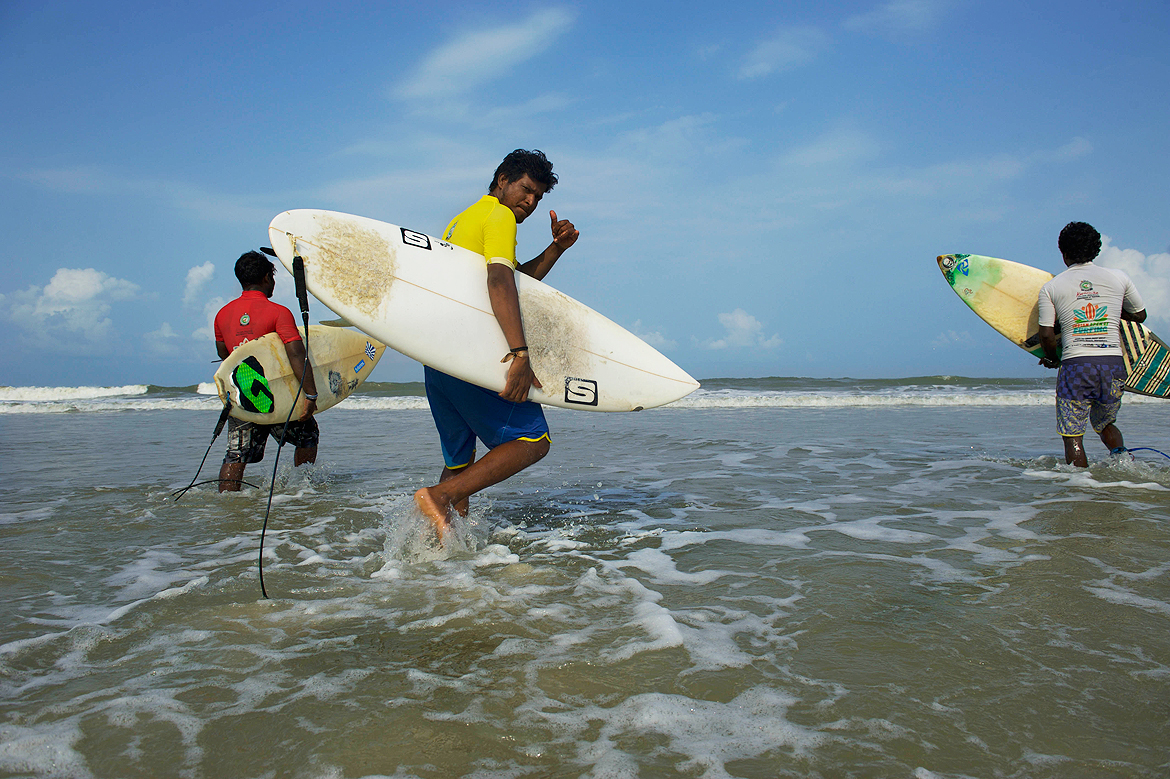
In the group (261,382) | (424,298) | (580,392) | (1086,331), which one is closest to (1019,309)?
(1086,331)

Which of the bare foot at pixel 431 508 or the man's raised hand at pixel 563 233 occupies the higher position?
the man's raised hand at pixel 563 233

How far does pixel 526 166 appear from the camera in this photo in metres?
3.00

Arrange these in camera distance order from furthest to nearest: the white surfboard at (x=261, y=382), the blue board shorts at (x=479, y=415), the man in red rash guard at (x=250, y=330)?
the man in red rash guard at (x=250, y=330) → the white surfboard at (x=261, y=382) → the blue board shorts at (x=479, y=415)

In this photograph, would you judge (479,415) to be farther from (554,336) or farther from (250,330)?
(250,330)

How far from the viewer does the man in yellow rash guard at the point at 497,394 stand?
9.20 ft

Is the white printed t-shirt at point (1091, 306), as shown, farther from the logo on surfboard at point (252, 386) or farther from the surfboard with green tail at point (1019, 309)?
the logo on surfboard at point (252, 386)

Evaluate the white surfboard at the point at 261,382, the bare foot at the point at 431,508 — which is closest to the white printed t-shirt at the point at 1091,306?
Answer: the bare foot at the point at 431,508

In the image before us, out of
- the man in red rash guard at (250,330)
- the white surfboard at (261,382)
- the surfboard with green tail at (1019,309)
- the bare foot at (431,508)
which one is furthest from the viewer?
the surfboard with green tail at (1019,309)

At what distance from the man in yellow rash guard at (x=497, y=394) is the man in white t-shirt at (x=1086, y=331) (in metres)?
3.87

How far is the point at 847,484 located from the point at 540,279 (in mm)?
2612

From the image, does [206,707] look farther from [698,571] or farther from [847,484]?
[847,484]

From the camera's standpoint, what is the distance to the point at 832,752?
4.78ft

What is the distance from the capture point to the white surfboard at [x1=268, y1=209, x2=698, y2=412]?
3.04 metres

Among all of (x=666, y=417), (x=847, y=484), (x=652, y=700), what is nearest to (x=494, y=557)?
(x=652, y=700)
